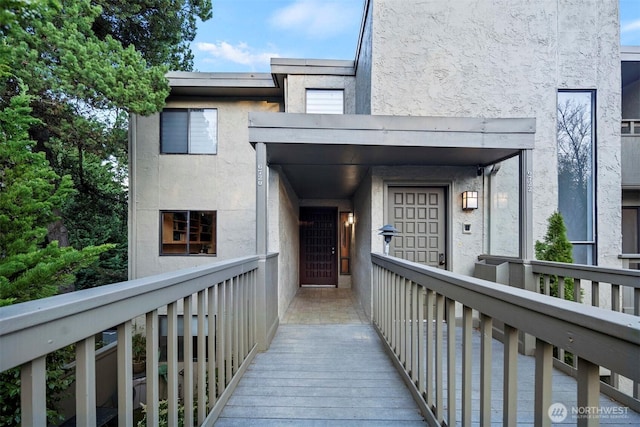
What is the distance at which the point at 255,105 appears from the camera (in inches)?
267

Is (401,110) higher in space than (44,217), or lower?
higher

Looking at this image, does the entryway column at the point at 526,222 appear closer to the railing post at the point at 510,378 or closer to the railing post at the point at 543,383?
the railing post at the point at 510,378

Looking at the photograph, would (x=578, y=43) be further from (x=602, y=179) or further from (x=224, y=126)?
(x=224, y=126)

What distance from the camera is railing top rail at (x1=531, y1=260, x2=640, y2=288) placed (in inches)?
92.4

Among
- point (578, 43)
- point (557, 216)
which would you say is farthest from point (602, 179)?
point (578, 43)

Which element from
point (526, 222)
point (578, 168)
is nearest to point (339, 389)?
point (526, 222)

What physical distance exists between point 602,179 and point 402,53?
153 inches

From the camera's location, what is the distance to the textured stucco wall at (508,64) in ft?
15.7

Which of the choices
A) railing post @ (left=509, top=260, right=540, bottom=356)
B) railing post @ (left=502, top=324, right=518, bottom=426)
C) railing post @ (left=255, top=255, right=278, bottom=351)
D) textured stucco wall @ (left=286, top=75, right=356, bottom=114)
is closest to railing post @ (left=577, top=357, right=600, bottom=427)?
railing post @ (left=502, top=324, right=518, bottom=426)

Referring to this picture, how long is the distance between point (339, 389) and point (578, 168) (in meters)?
5.27

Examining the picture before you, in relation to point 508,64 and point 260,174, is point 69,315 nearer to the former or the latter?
point 260,174

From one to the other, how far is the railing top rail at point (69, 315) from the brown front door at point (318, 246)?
6.81 meters

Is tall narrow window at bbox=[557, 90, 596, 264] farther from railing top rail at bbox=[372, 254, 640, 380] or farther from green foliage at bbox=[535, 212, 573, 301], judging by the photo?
railing top rail at bbox=[372, 254, 640, 380]

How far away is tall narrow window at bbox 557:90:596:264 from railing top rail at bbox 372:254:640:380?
471cm
